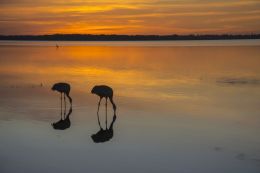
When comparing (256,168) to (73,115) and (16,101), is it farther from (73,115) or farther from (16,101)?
(16,101)

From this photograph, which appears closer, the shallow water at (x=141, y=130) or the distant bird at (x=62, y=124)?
the shallow water at (x=141, y=130)

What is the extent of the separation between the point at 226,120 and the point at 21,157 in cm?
508

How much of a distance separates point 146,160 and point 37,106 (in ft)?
17.9

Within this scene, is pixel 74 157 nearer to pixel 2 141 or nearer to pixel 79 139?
pixel 79 139

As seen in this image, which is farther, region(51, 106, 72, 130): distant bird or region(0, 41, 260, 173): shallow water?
region(51, 106, 72, 130): distant bird

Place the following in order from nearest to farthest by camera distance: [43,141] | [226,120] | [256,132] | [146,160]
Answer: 1. [146,160]
2. [43,141]
3. [256,132]
4. [226,120]

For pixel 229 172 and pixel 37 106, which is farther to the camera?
pixel 37 106

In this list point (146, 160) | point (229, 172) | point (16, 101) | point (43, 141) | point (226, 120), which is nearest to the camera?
point (229, 172)

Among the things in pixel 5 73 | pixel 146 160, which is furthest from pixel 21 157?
pixel 5 73

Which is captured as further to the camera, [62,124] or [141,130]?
[62,124]

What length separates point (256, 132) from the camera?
30.3 ft

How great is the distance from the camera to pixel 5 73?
21641 millimetres

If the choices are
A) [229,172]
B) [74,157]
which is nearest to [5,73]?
[74,157]

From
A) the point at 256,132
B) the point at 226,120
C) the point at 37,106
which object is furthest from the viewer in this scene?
the point at 37,106
